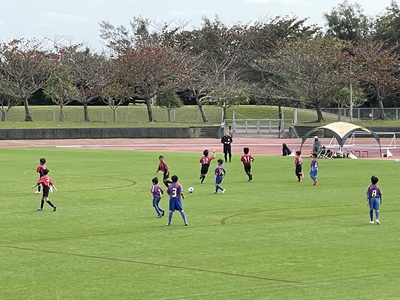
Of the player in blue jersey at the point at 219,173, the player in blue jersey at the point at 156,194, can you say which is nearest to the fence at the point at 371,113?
the player in blue jersey at the point at 219,173

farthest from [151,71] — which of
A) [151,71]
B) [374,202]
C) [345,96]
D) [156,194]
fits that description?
[374,202]

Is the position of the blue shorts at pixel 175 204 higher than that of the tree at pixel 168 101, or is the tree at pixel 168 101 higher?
the tree at pixel 168 101

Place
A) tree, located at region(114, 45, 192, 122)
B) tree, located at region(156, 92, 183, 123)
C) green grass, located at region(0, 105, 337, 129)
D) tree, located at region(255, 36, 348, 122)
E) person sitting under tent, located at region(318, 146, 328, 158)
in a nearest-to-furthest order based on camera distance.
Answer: person sitting under tent, located at region(318, 146, 328, 158) < tree, located at region(255, 36, 348, 122) < tree, located at region(114, 45, 192, 122) < tree, located at region(156, 92, 183, 123) < green grass, located at region(0, 105, 337, 129)

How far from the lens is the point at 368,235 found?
2203 cm

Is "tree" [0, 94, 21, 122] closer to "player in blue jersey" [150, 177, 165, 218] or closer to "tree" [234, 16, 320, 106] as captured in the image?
"tree" [234, 16, 320, 106]

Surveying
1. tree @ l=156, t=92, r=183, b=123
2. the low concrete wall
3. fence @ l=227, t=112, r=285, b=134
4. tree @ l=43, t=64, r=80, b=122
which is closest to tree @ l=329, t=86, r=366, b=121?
fence @ l=227, t=112, r=285, b=134

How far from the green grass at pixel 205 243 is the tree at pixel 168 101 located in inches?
2331

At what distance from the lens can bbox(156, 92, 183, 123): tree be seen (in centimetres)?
9762

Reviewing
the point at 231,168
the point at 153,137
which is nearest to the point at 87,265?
the point at 231,168

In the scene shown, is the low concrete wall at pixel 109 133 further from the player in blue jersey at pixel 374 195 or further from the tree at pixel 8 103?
the player in blue jersey at pixel 374 195

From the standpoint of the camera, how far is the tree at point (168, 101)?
3843 inches

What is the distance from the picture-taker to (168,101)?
97812 mm

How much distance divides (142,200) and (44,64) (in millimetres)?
63510

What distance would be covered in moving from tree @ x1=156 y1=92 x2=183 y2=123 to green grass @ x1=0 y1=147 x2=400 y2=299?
59.2m
